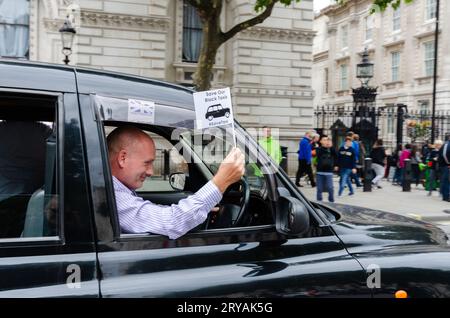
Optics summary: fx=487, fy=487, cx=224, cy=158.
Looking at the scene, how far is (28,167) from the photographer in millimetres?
2211

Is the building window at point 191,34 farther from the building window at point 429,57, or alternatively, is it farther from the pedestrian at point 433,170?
the building window at point 429,57

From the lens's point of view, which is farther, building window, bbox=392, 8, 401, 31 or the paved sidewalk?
building window, bbox=392, 8, 401, 31

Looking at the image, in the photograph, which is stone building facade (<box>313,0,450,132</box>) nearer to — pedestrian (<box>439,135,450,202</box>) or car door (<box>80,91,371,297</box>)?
pedestrian (<box>439,135,450,202</box>)

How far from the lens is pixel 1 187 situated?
2150 millimetres

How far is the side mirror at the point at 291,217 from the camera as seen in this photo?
212 cm

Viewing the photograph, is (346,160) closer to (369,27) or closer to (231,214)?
(231,214)

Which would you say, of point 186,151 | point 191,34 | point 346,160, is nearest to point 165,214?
point 186,151

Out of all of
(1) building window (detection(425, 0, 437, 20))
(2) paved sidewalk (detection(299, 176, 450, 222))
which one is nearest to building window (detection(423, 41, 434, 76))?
(1) building window (detection(425, 0, 437, 20))

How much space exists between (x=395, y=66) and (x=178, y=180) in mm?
42831

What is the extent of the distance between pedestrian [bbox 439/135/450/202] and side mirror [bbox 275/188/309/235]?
12206mm

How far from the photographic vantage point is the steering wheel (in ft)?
8.08

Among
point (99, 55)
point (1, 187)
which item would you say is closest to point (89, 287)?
point (1, 187)

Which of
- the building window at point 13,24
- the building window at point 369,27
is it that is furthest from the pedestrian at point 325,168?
the building window at point 369,27

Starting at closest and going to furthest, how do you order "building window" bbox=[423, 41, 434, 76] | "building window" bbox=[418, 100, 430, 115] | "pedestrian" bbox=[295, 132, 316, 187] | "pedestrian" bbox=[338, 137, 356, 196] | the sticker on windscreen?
1. the sticker on windscreen
2. "pedestrian" bbox=[338, 137, 356, 196]
3. "pedestrian" bbox=[295, 132, 316, 187]
4. "building window" bbox=[423, 41, 434, 76]
5. "building window" bbox=[418, 100, 430, 115]
